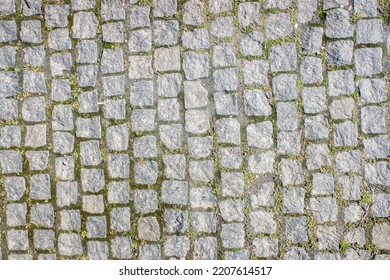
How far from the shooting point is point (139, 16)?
447 cm

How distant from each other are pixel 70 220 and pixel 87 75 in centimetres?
150

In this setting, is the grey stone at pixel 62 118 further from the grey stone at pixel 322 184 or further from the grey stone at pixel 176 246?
the grey stone at pixel 322 184

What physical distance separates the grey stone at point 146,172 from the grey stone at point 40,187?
0.92 metres

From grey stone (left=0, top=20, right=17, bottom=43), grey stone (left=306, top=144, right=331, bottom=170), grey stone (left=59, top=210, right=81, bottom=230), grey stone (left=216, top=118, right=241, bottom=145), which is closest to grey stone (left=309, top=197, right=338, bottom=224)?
grey stone (left=306, top=144, right=331, bottom=170)

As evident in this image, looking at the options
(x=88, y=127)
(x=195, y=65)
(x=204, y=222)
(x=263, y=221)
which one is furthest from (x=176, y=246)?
(x=195, y=65)

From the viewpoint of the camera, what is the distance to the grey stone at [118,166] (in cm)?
446

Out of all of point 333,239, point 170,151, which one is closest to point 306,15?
point 170,151

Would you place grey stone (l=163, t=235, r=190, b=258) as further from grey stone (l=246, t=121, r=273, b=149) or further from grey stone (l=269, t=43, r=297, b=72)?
grey stone (l=269, t=43, r=297, b=72)

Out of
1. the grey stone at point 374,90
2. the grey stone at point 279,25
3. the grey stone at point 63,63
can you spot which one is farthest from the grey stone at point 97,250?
the grey stone at point 374,90

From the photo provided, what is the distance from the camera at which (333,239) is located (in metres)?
4.39

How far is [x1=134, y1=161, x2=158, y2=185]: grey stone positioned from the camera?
14.6ft

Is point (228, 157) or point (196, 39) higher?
point (196, 39)

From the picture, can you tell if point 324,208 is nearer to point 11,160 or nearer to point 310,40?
point 310,40
